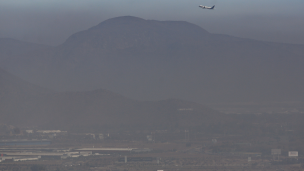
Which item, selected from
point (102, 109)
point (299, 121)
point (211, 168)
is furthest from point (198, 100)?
point (211, 168)

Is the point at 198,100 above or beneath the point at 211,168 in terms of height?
above

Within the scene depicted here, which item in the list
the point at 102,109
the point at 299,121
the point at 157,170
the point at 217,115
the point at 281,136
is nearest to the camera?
the point at 157,170

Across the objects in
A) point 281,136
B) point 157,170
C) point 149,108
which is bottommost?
point 157,170

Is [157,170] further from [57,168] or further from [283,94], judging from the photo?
[283,94]

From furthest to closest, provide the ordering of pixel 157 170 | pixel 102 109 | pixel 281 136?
pixel 102 109 < pixel 281 136 < pixel 157 170

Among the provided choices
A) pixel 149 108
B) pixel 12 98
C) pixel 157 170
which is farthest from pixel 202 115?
pixel 157 170

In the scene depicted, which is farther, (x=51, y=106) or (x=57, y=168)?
(x=51, y=106)

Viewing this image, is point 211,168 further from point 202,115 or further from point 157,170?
point 202,115
